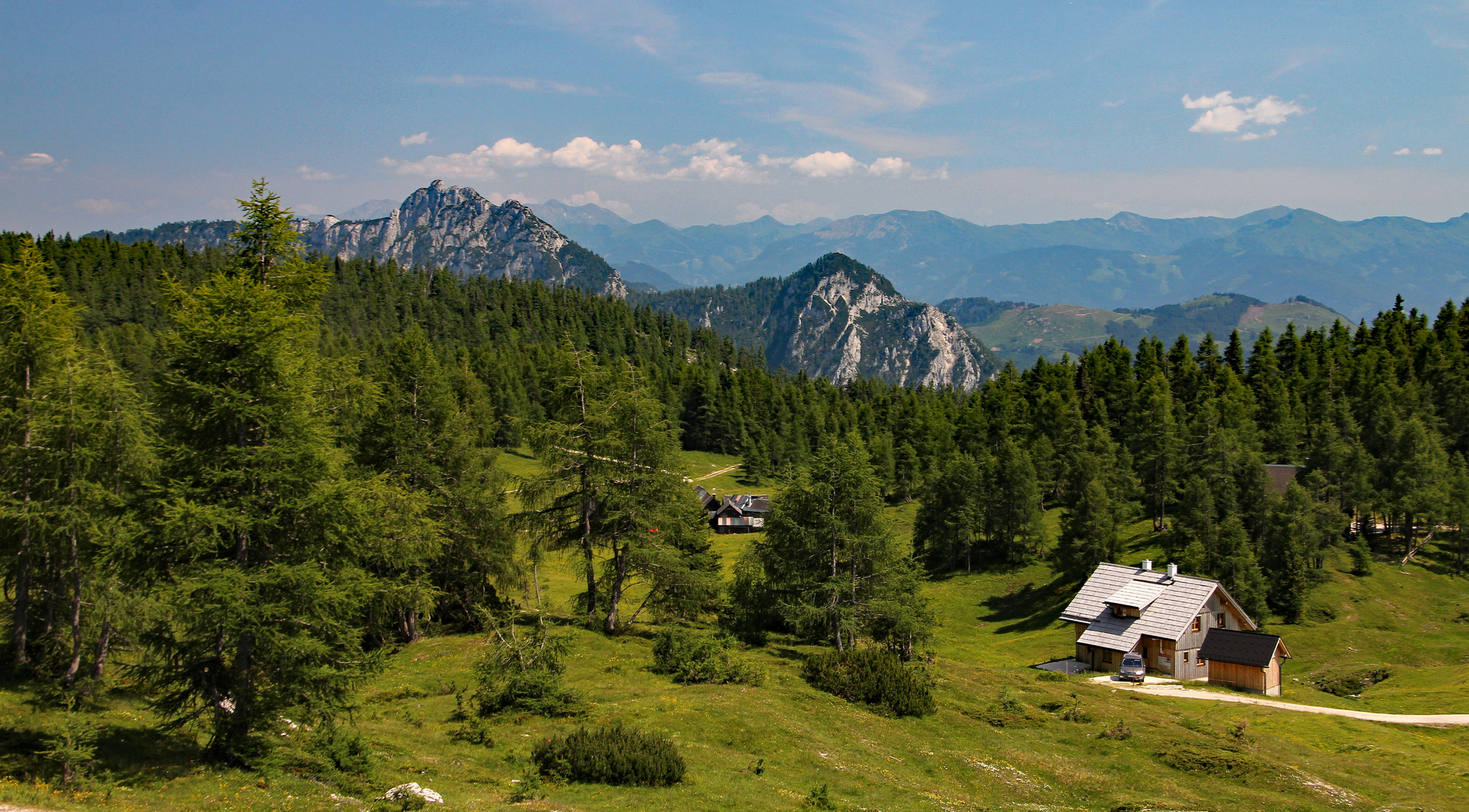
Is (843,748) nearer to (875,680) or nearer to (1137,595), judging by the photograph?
(875,680)

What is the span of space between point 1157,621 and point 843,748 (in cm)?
3583

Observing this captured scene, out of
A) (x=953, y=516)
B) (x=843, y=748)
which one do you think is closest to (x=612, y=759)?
(x=843, y=748)

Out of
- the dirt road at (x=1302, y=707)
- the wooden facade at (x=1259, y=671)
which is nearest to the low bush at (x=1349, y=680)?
the wooden facade at (x=1259, y=671)

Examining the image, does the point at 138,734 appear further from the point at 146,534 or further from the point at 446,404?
the point at 446,404

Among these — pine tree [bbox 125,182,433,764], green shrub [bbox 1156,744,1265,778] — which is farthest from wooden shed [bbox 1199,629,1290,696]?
pine tree [bbox 125,182,433,764]

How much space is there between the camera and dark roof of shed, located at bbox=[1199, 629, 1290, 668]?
155ft

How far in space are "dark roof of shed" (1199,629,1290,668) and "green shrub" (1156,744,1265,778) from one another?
23.9m

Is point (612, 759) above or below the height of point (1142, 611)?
above

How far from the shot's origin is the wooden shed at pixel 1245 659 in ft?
154

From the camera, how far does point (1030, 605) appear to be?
234ft

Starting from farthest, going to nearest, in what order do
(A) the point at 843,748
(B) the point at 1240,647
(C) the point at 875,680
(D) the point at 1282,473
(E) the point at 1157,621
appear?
1. (D) the point at 1282,473
2. (E) the point at 1157,621
3. (B) the point at 1240,647
4. (C) the point at 875,680
5. (A) the point at 843,748

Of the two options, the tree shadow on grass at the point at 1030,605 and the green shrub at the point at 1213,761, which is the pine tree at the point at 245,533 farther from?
the tree shadow on grass at the point at 1030,605

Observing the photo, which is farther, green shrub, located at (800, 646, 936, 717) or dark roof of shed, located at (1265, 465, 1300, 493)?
dark roof of shed, located at (1265, 465, 1300, 493)

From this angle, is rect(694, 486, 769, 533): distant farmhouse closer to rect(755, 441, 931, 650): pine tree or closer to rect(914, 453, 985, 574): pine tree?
rect(914, 453, 985, 574): pine tree
